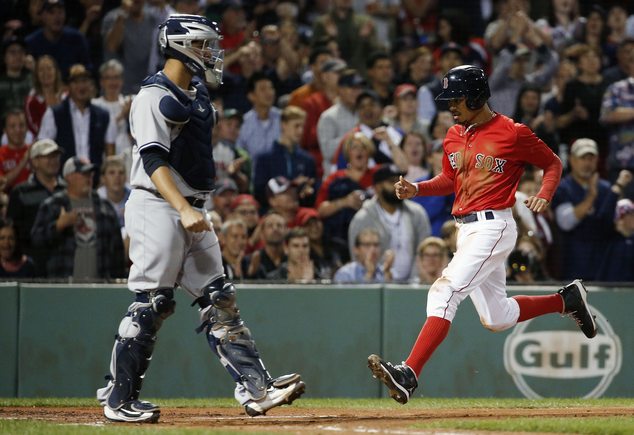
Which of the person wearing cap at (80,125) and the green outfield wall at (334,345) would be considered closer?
the green outfield wall at (334,345)

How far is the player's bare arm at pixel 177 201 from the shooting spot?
5.32 meters

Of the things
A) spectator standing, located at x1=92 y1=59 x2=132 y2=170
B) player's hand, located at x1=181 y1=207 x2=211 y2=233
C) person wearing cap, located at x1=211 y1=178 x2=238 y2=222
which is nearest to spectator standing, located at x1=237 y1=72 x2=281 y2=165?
person wearing cap, located at x1=211 y1=178 x2=238 y2=222

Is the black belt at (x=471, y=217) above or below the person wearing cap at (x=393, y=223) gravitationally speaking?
above

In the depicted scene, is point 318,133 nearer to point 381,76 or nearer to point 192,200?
point 381,76

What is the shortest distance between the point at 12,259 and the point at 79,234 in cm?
59

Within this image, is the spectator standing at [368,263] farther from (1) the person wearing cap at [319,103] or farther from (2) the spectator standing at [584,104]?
(2) the spectator standing at [584,104]

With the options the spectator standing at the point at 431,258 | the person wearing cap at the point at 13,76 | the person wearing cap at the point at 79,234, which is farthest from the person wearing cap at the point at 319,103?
the person wearing cap at the point at 13,76

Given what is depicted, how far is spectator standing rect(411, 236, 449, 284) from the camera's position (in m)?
9.34

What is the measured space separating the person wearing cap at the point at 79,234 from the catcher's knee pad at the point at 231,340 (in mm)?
3669

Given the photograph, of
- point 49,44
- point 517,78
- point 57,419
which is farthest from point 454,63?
point 57,419

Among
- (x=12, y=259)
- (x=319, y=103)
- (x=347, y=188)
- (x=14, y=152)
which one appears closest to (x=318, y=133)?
(x=319, y=103)

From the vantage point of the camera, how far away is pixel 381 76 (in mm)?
12156

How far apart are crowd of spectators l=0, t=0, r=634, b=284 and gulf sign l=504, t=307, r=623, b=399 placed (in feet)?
2.63

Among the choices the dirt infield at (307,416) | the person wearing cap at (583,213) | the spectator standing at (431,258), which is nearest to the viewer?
the dirt infield at (307,416)
